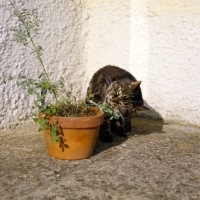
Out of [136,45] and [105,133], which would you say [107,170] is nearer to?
[105,133]

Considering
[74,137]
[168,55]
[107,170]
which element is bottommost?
[107,170]

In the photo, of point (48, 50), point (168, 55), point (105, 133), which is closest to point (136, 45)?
point (168, 55)

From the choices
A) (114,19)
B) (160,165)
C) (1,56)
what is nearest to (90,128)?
(160,165)

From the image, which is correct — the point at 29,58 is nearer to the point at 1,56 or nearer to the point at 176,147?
the point at 1,56

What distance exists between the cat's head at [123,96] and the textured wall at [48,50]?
114 cm

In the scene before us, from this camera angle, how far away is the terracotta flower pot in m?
3.51

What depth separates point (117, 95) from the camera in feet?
14.1

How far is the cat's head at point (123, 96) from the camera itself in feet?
14.0

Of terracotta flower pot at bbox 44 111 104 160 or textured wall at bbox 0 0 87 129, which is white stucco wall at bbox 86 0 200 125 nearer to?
textured wall at bbox 0 0 87 129

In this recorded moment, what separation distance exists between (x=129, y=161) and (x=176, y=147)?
0.82 metres

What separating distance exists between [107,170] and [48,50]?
2288mm

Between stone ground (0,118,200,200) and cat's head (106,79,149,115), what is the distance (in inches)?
16.6

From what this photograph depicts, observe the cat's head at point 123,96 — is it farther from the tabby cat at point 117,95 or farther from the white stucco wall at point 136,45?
the white stucco wall at point 136,45

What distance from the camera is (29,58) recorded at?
4.84m
